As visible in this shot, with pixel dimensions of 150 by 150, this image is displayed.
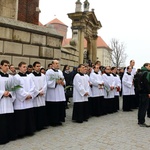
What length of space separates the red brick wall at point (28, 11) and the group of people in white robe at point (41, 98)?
5.38 m

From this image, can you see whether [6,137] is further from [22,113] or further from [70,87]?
[70,87]

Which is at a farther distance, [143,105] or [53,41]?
[53,41]

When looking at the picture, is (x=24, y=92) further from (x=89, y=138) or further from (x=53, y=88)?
(x=89, y=138)

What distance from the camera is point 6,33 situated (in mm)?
8492

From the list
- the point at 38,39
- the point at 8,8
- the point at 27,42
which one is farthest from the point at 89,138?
the point at 8,8

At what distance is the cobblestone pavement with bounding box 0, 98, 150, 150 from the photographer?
19.5ft

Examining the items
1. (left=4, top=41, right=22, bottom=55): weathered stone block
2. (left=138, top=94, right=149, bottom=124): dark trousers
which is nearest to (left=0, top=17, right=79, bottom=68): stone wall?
(left=4, top=41, right=22, bottom=55): weathered stone block

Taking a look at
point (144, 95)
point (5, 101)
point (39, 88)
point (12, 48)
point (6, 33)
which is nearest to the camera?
point (5, 101)

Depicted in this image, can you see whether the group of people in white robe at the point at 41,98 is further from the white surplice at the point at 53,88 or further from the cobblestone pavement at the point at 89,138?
the cobblestone pavement at the point at 89,138

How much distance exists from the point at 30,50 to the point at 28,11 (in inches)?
194

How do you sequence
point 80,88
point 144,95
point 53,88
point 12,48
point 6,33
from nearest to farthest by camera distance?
point 53,88 < point 144,95 < point 6,33 < point 12,48 < point 80,88

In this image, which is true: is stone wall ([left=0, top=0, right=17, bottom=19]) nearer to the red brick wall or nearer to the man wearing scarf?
the red brick wall

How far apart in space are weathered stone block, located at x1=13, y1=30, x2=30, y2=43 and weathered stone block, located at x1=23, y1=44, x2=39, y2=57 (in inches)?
8.7

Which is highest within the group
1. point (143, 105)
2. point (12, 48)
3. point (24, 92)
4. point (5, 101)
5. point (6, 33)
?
point (6, 33)
